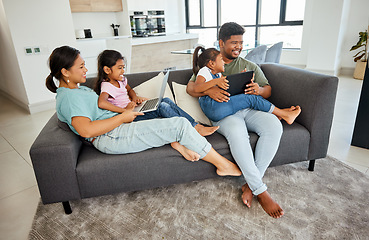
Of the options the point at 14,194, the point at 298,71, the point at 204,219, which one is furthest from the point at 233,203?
the point at 14,194

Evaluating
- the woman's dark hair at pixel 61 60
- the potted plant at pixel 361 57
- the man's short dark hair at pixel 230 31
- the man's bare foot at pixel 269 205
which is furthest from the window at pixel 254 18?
the woman's dark hair at pixel 61 60

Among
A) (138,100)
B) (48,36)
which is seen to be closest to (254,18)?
(48,36)

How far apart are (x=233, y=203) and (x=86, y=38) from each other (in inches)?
161

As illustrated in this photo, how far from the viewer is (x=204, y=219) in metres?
1.57

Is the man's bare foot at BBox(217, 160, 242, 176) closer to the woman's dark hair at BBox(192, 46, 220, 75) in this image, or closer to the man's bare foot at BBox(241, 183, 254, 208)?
the man's bare foot at BBox(241, 183, 254, 208)

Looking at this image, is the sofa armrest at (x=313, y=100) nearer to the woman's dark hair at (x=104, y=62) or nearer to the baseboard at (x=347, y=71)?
the woman's dark hair at (x=104, y=62)

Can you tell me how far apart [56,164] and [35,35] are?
2891mm

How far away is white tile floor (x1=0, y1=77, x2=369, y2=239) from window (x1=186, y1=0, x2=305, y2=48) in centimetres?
230

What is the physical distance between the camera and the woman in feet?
4.89

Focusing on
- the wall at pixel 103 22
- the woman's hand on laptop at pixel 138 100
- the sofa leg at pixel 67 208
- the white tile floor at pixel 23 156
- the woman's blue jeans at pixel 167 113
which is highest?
the wall at pixel 103 22

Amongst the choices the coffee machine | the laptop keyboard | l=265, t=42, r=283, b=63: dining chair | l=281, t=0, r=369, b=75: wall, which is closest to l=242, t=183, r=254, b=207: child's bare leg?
the laptop keyboard

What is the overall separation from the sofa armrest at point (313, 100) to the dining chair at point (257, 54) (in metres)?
0.97

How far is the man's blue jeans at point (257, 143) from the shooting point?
5.46ft

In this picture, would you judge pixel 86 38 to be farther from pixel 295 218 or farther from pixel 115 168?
pixel 295 218
